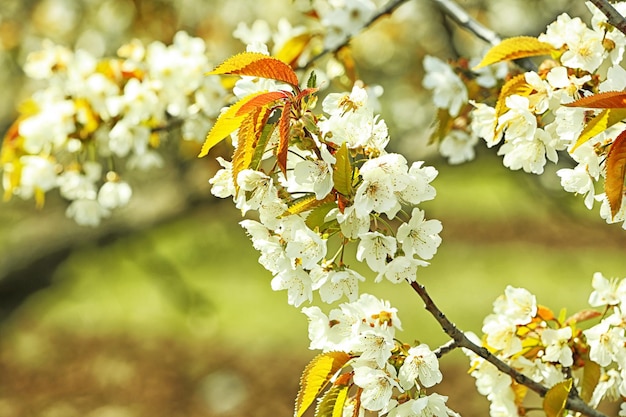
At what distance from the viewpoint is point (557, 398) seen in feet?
3.69

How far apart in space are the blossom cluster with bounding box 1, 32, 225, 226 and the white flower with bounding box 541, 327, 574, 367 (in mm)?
1159

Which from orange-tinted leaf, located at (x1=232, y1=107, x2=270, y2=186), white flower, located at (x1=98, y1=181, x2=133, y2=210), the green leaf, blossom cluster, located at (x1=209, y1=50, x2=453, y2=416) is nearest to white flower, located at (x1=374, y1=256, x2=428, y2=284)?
blossom cluster, located at (x1=209, y1=50, x2=453, y2=416)

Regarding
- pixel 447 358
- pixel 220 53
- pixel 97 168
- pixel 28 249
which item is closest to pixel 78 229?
pixel 28 249

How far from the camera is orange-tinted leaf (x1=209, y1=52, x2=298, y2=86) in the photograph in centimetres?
99

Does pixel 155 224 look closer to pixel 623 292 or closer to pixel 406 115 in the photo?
pixel 406 115

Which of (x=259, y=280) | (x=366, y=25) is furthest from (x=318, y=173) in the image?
(x=259, y=280)

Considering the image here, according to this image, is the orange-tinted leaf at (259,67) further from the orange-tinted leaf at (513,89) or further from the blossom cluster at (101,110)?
the blossom cluster at (101,110)

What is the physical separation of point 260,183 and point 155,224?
11.1 ft

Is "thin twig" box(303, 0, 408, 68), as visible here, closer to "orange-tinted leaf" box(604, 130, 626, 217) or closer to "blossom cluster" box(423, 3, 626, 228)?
"blossom cluster" box(423, 3, 626, 228)

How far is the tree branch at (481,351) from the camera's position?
1.05 m

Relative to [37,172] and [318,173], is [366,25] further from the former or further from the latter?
[318,173]

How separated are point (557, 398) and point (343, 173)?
1.64 feet

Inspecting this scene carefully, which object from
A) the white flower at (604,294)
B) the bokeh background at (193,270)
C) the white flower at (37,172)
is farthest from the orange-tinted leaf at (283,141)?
the bokeh background at (193,270)

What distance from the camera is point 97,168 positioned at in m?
2.12
